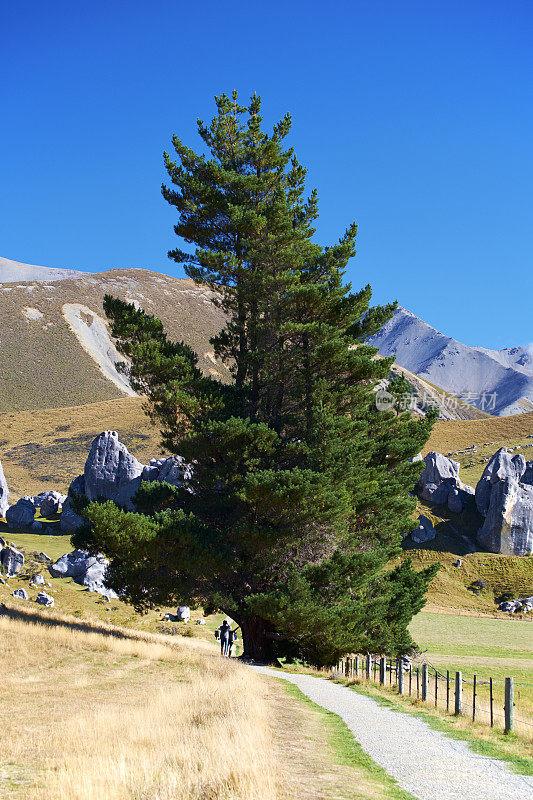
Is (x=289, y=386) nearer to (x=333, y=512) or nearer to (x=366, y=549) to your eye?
(x=333, y=512)

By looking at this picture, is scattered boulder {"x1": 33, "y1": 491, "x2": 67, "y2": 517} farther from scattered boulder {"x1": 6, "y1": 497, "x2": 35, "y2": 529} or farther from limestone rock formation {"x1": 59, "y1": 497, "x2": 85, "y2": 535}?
limestone rock formation {"x1": 59, "y1": 497, "x2": 85, "y2": 535}

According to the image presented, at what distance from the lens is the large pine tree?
19922 millimetres

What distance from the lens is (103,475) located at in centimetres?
6350

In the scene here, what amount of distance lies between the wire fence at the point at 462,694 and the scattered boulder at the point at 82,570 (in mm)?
18715

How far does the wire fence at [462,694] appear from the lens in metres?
11.9

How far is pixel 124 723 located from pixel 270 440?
13.1 m

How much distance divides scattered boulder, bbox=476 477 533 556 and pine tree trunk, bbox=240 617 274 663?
146ft

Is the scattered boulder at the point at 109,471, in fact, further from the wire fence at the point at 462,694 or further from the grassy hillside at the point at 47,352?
the grassy hillside at the point at 47,352

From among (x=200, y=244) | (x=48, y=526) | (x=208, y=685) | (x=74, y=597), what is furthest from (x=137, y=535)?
(x=48, y=526)

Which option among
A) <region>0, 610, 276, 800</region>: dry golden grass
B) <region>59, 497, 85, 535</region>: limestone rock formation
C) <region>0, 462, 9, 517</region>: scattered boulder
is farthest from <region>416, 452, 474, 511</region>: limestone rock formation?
<region>0, 610, 276, 800</region>: dry golden grass

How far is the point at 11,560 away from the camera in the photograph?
127 ft

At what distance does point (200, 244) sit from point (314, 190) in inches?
202

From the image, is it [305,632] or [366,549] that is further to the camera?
[366,549]

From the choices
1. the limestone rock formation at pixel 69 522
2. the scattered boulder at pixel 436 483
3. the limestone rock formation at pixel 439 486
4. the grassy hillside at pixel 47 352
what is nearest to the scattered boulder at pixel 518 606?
the limestone rock formation at pixel 439 486
